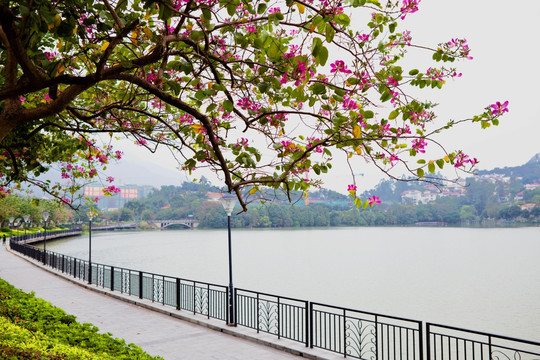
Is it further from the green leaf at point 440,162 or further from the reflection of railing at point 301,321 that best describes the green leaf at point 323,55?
the reflection of railing at point 301,321

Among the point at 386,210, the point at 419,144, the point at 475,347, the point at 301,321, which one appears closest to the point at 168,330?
the point at 301,321

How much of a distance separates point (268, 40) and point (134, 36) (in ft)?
8.47

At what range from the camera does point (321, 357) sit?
8.23 metres

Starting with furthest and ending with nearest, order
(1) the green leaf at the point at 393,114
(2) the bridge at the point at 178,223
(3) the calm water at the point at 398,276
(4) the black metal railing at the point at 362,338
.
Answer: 1. (2) the bridge at the point at 178,223
2. (3) the calm water at the point at 398,276
3. (4) the black metal railing at the point at 362,338
4. (1) the green leaf at the point at 393,114

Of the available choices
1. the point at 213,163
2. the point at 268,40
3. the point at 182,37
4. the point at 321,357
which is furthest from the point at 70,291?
the point at 268,40

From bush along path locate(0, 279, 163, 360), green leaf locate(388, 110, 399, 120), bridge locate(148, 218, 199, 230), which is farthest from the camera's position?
bridge locate(148, 218, 199, 230)

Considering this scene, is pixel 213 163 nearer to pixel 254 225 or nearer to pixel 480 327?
pixel 480 327

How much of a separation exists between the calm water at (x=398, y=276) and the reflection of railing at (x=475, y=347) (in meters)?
2.51

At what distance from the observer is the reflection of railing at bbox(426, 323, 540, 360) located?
246 inches

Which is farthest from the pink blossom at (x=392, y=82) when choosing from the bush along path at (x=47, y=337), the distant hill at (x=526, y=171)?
the distant hill at (x=526, y=171)

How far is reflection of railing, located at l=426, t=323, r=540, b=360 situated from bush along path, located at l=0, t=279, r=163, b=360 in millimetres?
4138

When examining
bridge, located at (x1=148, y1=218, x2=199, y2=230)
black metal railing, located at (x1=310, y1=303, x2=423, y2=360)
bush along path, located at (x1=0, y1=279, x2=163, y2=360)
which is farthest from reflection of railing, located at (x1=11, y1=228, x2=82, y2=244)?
bush along path, located at (x1=0, y1=279, x2=163, y2=360)

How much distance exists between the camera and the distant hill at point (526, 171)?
122500mm

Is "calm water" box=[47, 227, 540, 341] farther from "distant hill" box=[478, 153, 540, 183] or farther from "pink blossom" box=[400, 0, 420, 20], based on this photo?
"distant hill" box=[478, 153, 540, 183]
